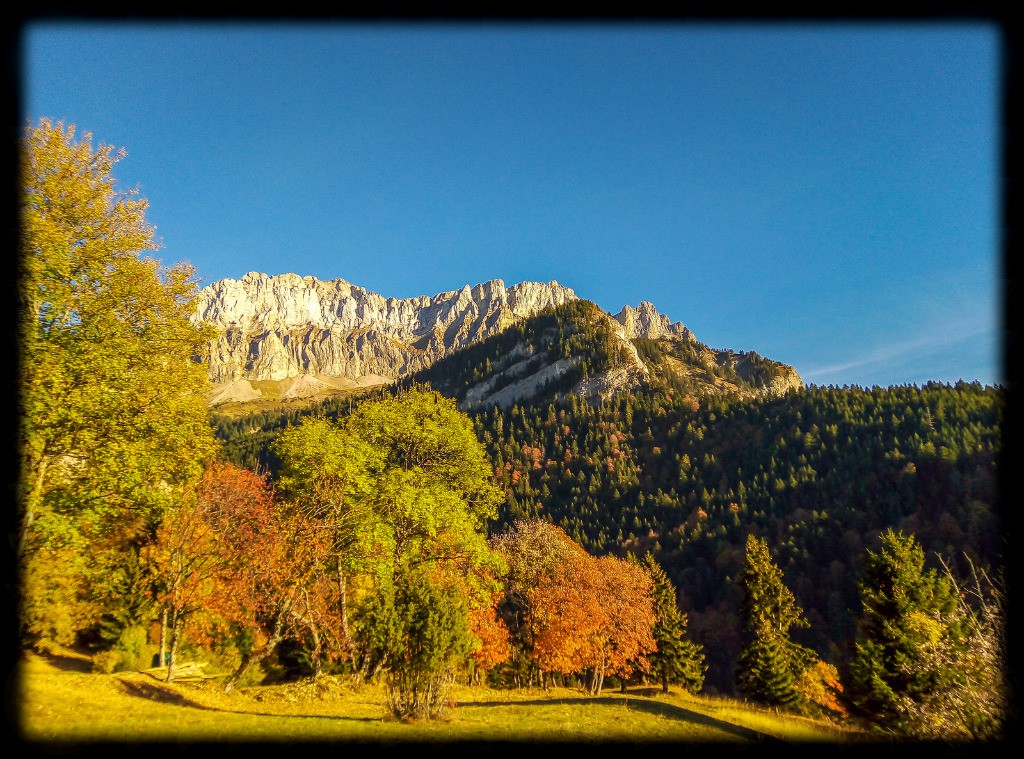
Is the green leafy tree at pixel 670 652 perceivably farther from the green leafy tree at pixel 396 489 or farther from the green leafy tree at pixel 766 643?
the green leafy tree at pixel 396 489

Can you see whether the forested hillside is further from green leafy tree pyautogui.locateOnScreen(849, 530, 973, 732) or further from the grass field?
the grass field

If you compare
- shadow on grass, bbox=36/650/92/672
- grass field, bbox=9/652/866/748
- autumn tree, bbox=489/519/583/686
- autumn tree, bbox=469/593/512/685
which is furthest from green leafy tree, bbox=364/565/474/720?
autumn tree, bbox=489/519/583/686

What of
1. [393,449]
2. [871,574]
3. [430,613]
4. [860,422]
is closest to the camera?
[430,613]

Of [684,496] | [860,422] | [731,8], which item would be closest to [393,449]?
[731,8]

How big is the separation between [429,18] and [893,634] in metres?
38.4

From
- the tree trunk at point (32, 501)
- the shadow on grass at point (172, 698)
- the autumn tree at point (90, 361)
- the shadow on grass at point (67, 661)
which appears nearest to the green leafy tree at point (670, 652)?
the shadow on grass at point (172, 698)

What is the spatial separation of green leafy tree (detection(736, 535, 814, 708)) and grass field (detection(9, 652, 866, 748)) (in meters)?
31.2

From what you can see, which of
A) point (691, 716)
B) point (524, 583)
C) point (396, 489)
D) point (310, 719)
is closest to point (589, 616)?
point (524, 583)

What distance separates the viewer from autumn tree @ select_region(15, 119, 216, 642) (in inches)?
472

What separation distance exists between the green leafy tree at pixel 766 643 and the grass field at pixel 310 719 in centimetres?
3119

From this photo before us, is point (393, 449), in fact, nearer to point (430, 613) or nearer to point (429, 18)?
point (430, 613)

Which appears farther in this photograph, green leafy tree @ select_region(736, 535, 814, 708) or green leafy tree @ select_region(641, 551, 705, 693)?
green leafy tree @ select_region(641, 551, 705, 693)

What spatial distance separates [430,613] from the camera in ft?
46.2

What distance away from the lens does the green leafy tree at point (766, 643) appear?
45688 mm
